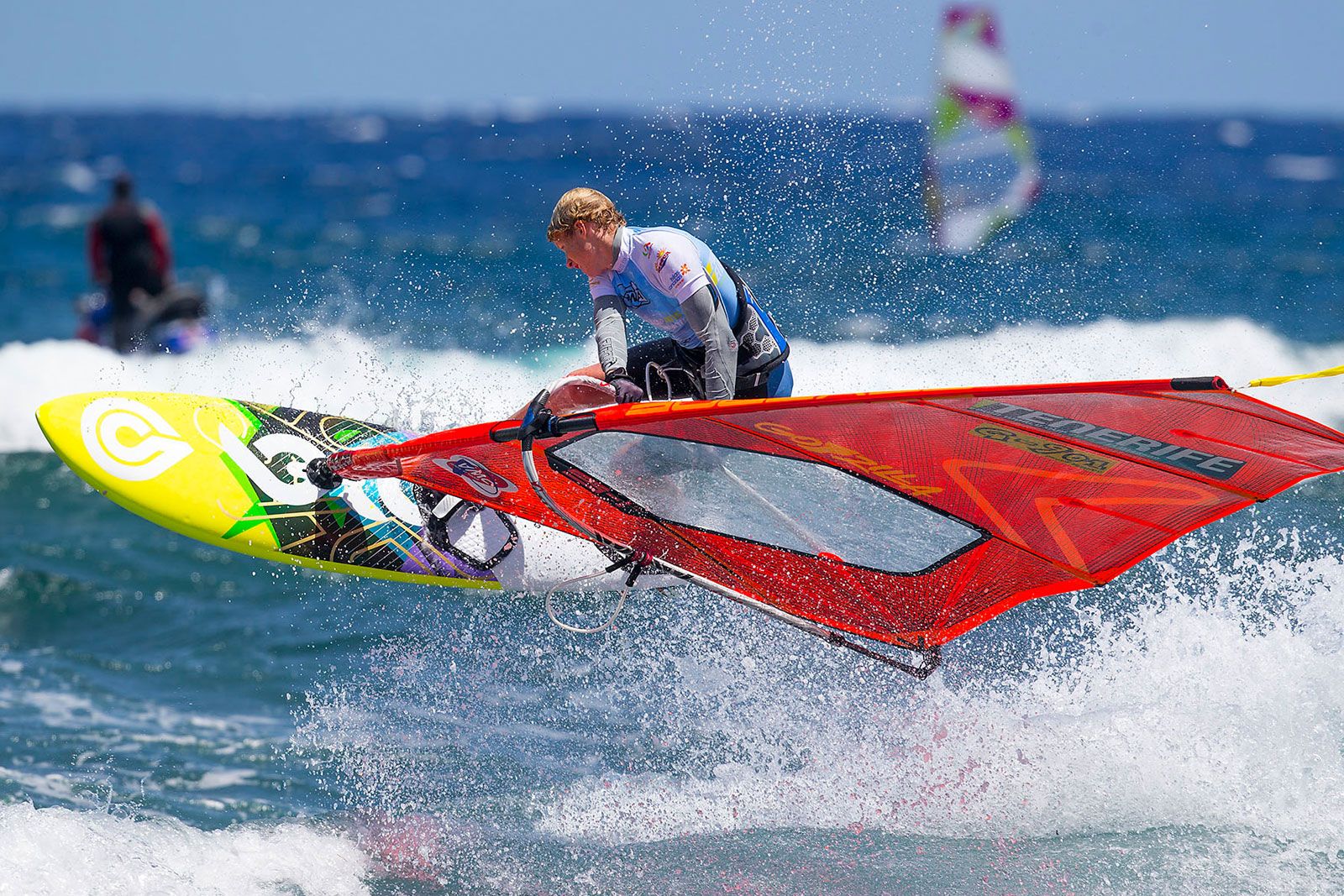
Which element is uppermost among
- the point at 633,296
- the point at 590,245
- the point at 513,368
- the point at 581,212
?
the point at 581,212

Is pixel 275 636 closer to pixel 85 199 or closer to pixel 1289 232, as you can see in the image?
pixel 1289 232

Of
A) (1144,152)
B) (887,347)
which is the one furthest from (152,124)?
(887,347)

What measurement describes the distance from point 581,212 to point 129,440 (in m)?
2.75

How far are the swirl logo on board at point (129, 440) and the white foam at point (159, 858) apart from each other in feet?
5.51

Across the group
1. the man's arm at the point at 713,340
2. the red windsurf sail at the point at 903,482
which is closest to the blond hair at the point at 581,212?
the man's arm at the point at 713,340

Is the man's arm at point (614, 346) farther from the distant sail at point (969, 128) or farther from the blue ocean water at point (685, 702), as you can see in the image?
the distant sail at point (969, 128)

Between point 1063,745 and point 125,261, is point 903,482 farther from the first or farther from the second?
point 125,261

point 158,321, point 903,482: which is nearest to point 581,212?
point 903,482

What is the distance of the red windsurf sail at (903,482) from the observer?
3861 millimetres

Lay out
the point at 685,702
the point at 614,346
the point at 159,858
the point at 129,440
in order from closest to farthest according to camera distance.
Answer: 1. the point at 159,858
2. the point at 614,346
3. the point at 685,702
4. the point at 129,440

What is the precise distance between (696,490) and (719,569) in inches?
20.2

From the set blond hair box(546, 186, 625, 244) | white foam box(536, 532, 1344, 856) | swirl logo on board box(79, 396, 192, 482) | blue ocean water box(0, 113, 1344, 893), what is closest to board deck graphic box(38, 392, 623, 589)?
swirl logo on board box(79, 396, 192, 482)

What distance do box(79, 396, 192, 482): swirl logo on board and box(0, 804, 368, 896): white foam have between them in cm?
168

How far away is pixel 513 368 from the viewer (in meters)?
12.5
